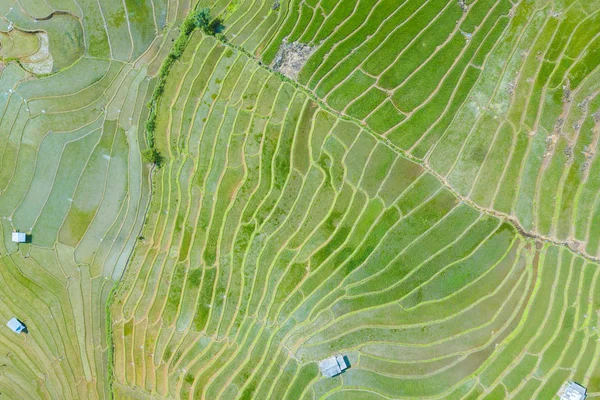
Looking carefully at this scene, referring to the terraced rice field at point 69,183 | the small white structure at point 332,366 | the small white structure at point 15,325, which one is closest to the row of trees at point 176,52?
the terraced rice field at point 69,183

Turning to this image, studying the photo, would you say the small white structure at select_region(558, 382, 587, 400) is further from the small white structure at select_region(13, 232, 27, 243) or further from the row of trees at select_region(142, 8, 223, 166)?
the small white structure at select_region(13, 232, 27, 243)

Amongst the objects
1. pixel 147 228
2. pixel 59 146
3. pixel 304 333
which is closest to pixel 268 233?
pixel 304 333

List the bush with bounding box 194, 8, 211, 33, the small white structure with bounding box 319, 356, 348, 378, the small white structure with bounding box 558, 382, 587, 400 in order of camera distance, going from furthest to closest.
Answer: the bush with bounding box 194, 8, 211, 33 < the small white structure with bounding box 319, 356, 348, 378 < the small white structure with bounding box 558, 382, 587, 400

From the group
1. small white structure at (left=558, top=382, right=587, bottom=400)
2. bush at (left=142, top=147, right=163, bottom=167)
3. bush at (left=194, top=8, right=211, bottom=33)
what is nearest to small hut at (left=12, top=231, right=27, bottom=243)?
bush at (left=142, top=147, right=163, bottom=167)

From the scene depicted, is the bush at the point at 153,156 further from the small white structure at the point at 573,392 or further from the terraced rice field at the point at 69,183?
the small white structure at the point at 573,392

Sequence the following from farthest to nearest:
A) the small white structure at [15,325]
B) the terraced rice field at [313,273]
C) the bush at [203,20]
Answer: the bush at [203,20] → the small white structure at [15,325] → the terraced rice field at [313,273]

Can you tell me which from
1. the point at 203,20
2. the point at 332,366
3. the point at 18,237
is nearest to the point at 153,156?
the point at 203,20
